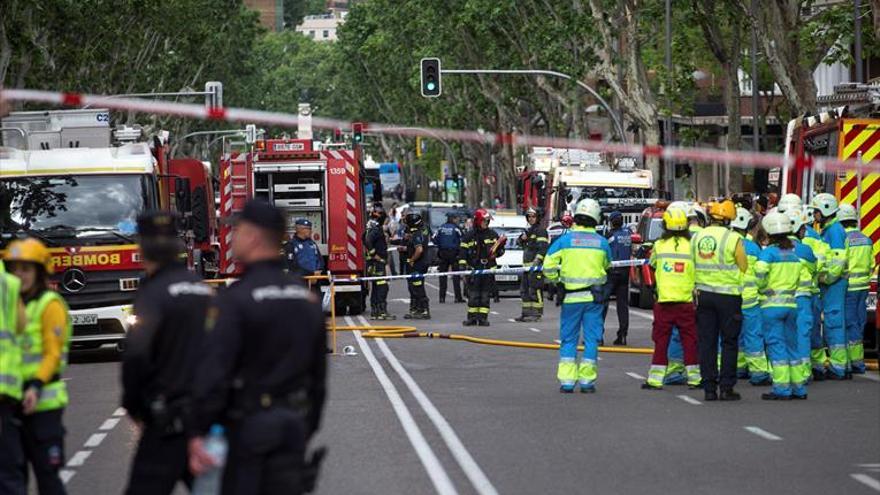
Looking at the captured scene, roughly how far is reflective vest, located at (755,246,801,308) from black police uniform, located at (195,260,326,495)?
34.6 ft

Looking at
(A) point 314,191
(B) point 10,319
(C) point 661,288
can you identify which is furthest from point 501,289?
(B) point 10,319

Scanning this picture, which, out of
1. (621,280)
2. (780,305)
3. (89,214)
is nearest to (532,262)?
(621,280)

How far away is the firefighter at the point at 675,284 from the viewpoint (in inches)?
721

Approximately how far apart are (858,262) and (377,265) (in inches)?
562

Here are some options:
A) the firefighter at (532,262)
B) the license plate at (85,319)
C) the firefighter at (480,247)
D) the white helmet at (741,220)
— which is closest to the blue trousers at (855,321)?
the white helmet at (741,220)

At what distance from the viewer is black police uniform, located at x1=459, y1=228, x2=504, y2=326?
2989 cm

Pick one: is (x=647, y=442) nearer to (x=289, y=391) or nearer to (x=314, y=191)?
(x=289, y=391)

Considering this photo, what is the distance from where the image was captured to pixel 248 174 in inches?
1353

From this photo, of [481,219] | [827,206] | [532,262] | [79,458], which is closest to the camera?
[79,458]

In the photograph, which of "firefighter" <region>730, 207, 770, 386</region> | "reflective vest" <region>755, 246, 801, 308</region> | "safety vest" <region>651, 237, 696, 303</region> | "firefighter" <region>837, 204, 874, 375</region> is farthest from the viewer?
"firefighter" <region>837, 204, 874, 375</region>

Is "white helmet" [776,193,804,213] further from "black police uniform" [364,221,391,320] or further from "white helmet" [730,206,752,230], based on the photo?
"black police uniform" [364,221,391,320]

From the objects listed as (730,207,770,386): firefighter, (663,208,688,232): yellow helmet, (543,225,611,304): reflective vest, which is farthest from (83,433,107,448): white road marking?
(730,207,770,386): firefighter

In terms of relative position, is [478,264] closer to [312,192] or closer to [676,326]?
[312,192]

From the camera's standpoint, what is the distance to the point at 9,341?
9555 millimetres
